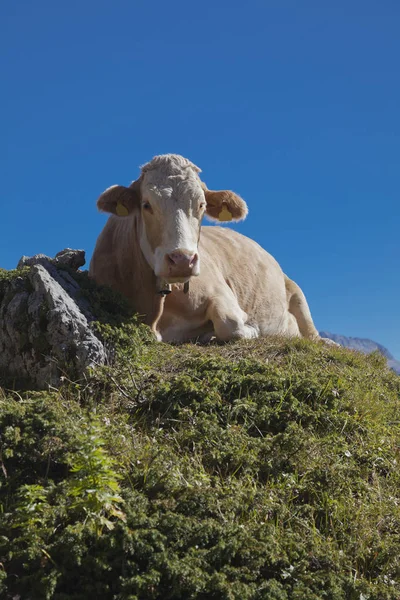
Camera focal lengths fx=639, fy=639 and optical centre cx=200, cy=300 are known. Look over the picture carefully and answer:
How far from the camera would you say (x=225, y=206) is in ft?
32.9

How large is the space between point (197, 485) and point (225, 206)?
6005 millimetres

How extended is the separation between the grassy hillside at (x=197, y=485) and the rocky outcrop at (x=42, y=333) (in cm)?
29

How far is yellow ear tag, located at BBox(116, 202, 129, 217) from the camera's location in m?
9.09

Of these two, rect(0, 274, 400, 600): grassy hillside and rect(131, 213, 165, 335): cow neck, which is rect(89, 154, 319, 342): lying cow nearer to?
rect(131, 213, 165, 335): cow neck

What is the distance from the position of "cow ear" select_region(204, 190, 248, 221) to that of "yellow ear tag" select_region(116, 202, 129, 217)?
1371 millimetres

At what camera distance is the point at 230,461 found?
533 cm

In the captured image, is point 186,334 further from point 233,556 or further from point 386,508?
point 233,556

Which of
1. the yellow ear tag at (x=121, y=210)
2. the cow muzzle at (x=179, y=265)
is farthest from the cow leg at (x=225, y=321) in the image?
the yellow ear tag at (x=121, y=210)

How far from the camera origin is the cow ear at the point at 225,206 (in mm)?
9898


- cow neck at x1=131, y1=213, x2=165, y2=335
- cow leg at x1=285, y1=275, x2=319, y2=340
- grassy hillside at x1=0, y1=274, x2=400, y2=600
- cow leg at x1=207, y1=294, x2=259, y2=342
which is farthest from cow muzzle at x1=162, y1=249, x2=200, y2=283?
cow leg at x1=285, y1=275, x2=319, y2=340

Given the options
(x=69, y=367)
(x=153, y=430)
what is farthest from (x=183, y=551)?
(x=69, y=367)

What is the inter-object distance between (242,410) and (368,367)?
3883 millimetres

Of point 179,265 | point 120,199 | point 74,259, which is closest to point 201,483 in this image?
point 179,265

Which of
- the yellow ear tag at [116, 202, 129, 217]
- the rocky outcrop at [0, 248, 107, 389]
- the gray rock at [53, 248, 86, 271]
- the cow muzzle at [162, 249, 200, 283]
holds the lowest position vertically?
the rocky outcrop at [0, 248, 107, 389]
